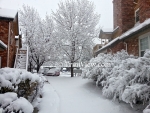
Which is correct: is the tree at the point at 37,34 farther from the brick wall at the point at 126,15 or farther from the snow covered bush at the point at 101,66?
the snow covered bush at the point at 101,66

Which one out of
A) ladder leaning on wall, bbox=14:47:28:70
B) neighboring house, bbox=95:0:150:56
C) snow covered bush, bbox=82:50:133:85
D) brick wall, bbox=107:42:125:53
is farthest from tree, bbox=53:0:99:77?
snow covered bush, bbox=82:50:133:85

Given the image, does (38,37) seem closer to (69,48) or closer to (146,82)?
(69,48)

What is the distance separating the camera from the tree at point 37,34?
68.5 ft

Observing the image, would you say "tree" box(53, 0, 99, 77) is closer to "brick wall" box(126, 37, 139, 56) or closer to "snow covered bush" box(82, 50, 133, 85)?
"brick wall" box(126, 37, 139, 56)

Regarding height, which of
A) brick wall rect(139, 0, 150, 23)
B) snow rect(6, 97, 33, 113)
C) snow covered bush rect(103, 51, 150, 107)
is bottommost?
snow rect(6, 97, 33, 113)

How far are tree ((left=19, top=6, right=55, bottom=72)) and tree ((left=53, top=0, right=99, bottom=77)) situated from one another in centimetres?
319

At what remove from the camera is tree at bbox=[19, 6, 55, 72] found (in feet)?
68.5

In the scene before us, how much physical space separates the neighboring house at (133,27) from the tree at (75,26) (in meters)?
2.01

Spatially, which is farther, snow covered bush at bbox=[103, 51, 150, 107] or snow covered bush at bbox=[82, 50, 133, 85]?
snow covered bush at bbox=[82, 50, 133, 85]

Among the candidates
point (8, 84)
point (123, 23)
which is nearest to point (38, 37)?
point (123, 23)

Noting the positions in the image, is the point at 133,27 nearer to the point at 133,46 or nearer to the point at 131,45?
the point at 131,45

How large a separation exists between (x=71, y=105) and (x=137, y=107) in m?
2.48

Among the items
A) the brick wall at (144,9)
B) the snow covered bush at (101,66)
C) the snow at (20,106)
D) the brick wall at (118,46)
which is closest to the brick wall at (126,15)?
the brick wall at (118,46)

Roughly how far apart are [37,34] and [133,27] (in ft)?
43.0
